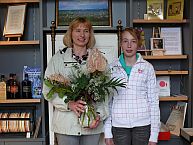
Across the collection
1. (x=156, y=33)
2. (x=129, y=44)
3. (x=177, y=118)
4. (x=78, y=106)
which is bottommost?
(x=177, y=118)

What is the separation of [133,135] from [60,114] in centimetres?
55

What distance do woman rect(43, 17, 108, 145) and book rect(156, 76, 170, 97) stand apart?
1.10 metres

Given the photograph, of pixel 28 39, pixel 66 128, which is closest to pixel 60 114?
pixel 66 128

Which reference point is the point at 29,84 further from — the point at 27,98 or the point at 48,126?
the point at 48,126

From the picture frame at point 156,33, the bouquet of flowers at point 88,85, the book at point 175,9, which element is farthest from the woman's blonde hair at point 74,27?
the book at point 175,9

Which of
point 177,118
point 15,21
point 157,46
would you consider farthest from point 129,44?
point 15,21

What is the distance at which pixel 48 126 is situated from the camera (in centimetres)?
307

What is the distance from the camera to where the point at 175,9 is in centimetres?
313

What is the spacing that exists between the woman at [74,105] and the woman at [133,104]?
0.35 feet

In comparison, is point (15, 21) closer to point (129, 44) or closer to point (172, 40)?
point (129, 44)

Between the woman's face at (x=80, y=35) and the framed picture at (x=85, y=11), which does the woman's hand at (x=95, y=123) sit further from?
the framed picture at (x=85, y=11)

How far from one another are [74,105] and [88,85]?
0.62ft

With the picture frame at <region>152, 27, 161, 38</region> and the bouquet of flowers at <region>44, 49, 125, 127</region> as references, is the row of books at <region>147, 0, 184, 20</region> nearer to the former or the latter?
the picture frame at <region>152, 27, 161, 38</region>

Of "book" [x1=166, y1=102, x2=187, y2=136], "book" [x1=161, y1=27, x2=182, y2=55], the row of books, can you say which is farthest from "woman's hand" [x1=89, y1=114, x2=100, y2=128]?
the row of books
